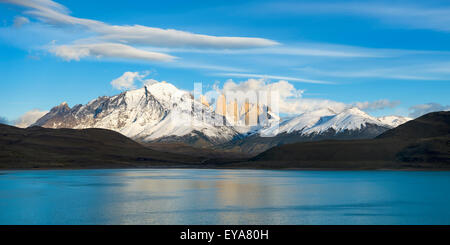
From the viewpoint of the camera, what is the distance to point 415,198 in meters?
110

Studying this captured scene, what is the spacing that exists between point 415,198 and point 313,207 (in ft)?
102

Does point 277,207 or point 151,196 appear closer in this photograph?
point 277,207

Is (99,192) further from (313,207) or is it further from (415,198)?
(415,198)

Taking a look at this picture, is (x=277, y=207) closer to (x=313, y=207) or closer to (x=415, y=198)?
(x=313, y=207)

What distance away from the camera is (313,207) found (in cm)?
9144
